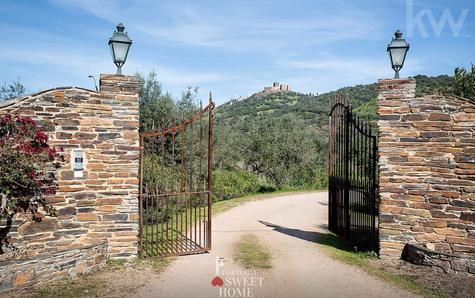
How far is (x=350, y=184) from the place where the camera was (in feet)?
30.7

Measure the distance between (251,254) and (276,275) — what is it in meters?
1.48

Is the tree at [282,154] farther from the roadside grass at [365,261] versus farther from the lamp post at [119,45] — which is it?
the lamp post at [119,45]

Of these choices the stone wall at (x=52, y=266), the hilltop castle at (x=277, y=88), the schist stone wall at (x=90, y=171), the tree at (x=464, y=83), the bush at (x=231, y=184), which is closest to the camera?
the stone wall at (x=52, y=266)

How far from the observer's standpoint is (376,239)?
8.66 meters

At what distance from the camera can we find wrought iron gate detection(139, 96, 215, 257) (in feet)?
26.2

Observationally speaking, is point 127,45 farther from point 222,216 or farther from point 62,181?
point 222,216

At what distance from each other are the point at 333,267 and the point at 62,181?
5.72m

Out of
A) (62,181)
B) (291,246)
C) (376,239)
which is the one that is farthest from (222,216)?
(62,181)

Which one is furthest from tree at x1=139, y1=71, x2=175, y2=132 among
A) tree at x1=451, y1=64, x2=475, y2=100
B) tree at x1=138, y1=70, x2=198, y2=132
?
tree at x1=451, y1=64, x2=475, y2=100

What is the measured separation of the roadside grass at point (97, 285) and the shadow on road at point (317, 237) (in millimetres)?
4388

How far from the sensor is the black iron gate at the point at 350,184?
8508 millimetres

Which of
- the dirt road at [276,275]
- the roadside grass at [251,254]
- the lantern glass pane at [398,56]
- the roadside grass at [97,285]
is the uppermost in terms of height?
the lantern glass pane at [398,56]

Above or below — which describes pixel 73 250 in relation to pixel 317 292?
above

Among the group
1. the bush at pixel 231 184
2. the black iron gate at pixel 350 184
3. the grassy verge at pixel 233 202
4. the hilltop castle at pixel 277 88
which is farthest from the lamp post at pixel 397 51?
the hilltop castle at pixel 277 88
